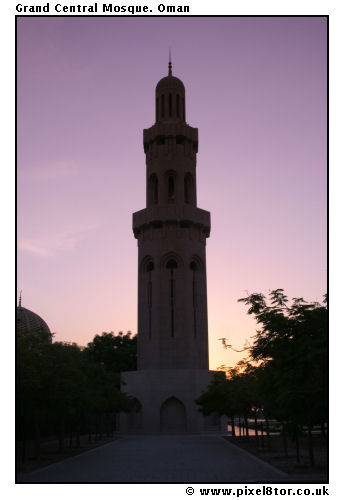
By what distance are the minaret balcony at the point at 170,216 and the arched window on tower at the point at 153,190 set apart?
284 centimetres

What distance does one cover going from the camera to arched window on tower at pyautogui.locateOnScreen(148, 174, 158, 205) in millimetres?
73062

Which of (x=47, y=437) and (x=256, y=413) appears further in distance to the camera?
(x=47, y=437)

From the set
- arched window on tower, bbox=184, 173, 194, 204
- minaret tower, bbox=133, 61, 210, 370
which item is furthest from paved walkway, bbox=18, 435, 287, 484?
arched window on tower, bbox=184, 173, 194, 204

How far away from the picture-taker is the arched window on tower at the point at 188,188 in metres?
72.7

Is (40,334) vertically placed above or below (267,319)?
below

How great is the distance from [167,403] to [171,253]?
17720 millimetres

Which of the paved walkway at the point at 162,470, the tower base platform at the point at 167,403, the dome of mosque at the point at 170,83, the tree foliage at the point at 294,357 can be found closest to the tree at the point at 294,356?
the tree foliage at the point at 294,357

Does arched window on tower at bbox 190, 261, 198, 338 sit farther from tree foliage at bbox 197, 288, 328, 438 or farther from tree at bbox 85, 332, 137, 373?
tree foliage at bbox 197, 288, 328, 438

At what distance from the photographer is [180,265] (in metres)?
67.8

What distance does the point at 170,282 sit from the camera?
67.4m

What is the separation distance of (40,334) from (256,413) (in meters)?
16.1

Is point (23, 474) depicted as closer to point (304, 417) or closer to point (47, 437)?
point (304, 417)

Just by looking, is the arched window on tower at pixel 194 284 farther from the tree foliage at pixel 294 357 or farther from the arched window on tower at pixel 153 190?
the tree foliage at pixel 294 357
